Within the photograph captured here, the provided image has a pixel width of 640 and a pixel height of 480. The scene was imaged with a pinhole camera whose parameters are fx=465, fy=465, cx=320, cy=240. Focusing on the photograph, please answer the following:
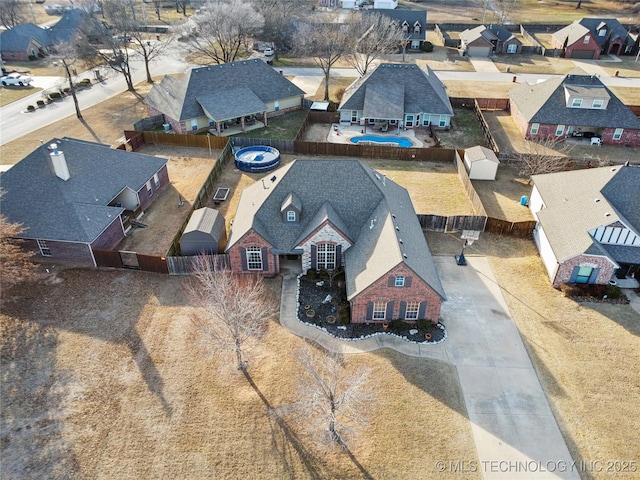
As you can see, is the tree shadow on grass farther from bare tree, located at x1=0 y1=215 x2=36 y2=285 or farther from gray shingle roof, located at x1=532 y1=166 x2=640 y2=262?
gray shingle roof, located at x1=532 y1=166 x2=640 y2=262

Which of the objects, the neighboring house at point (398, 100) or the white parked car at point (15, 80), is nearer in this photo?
the neighboring house at point (398, 100)

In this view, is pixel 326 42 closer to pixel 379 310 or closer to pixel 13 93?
pixel 13 93

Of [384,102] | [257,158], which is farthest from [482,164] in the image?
[257,158]

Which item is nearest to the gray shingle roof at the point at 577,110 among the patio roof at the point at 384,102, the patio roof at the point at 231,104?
the patio roof at the point at 384,102

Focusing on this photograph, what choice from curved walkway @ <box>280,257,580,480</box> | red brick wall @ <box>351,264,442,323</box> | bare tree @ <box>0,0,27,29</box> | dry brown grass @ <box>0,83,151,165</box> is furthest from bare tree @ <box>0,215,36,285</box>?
bare tree @ <box>0,0,27,29</box>

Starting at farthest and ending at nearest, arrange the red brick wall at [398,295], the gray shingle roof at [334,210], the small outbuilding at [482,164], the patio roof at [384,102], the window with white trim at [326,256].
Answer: the patio roof at [384,102] < the small outbuilding at [482,164] < the window with white trim at [326,256] < the gray shingle roof at [334,210] < the red brick wall at [398,295]

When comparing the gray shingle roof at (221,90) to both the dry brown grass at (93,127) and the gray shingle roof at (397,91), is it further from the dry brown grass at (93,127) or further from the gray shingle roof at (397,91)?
the gray shingle roof at (397,91)
